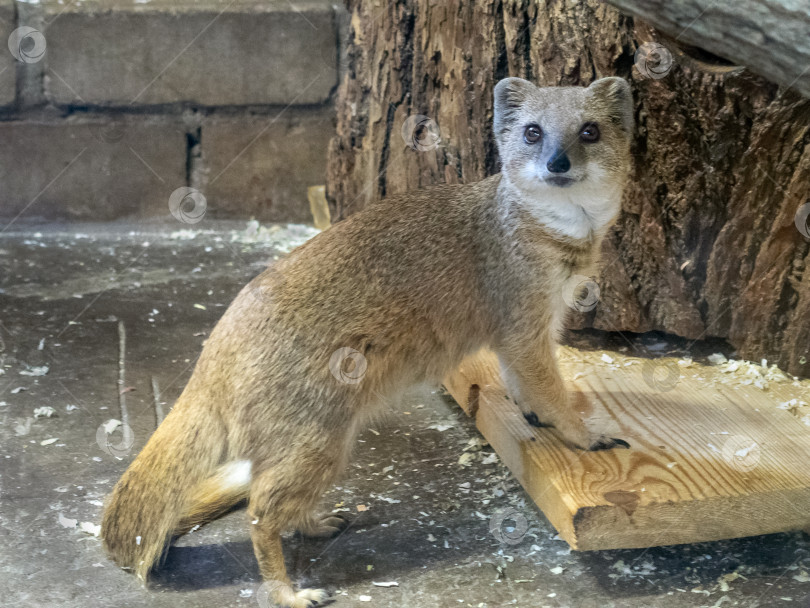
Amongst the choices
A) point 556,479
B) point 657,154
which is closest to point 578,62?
point 657,154

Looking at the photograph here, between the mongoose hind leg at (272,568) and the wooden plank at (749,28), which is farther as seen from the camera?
the mongoose hind leg at (272,568)

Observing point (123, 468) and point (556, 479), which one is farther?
point (123, 468)

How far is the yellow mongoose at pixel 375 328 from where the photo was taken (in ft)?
6.73

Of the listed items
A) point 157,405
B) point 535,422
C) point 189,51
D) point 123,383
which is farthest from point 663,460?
point 189,51

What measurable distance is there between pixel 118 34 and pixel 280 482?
11.7 ft

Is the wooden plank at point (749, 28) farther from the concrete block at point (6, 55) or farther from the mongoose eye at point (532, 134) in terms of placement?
the concrete block at point (6, 55)

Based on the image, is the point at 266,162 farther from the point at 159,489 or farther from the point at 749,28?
the point at 749,28

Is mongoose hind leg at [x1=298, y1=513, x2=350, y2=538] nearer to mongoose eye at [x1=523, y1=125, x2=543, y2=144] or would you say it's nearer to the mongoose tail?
the mongoose tail

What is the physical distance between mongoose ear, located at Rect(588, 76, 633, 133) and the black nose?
219mm

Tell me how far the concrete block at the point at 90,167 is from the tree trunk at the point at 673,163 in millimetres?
2194

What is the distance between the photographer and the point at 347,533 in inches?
91.4

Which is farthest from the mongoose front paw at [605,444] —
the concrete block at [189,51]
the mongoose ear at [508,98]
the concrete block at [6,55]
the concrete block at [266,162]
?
the concrete block at [6,55]

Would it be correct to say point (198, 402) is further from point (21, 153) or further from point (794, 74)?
point (21, 153)

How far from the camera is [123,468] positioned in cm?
259
